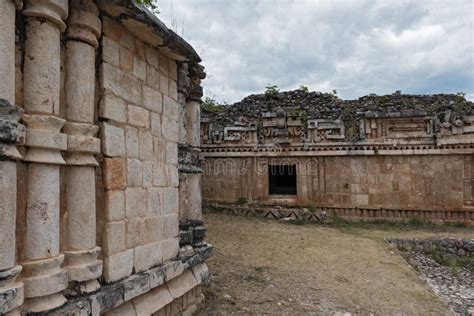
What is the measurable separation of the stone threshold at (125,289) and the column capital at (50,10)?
5.62ft

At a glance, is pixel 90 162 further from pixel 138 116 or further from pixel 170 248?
pixel 170 248

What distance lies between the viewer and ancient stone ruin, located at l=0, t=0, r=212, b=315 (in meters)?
1.94

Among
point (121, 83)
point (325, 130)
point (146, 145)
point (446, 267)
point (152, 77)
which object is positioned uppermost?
point (325, 130)

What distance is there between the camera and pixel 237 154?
34.2ft

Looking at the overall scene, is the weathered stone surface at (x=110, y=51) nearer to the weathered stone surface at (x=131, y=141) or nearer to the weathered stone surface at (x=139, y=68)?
the weathered stone surface at (x=139, y=68)

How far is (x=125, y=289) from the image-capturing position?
2.55 metres

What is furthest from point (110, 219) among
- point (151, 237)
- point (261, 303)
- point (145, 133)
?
point (261, 303)

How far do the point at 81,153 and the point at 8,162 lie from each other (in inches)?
19.7

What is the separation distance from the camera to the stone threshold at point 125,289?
2.14 metres

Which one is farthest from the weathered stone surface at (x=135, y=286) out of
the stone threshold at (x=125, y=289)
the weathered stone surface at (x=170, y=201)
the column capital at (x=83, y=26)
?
the column capital at (x=83, y=26)

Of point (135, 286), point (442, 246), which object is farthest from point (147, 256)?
point (442, 246)

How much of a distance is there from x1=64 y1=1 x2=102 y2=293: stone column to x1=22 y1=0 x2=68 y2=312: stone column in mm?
124

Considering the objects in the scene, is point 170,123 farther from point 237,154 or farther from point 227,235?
point 237,154

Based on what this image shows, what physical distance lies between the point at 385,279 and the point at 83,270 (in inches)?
176
